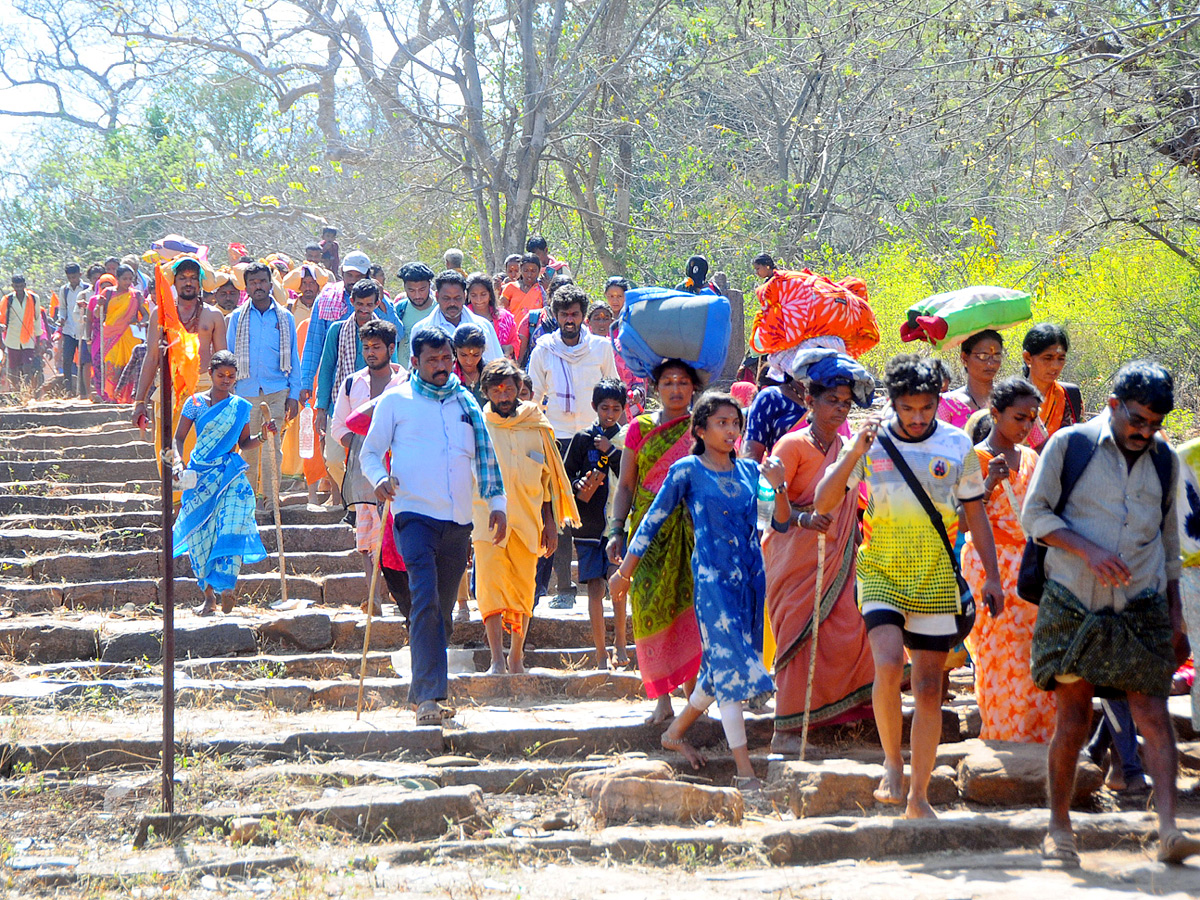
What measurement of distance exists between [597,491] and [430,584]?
1.93 meters

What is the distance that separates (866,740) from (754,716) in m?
0.57

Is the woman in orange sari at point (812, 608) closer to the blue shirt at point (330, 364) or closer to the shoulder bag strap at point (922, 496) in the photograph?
the shoulder bag strap at point (922, 496)

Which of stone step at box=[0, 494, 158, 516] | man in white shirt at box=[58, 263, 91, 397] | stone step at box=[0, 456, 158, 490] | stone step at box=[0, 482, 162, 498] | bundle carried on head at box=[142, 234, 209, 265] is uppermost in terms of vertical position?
man in white shirt at box=[58, 263, 91, 397]

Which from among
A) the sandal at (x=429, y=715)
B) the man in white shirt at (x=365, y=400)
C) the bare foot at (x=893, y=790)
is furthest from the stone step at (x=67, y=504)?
the bare foot at (x=893, y=790)

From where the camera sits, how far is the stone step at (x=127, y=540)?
10.2 meters

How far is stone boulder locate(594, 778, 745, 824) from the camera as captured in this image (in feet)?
16.7

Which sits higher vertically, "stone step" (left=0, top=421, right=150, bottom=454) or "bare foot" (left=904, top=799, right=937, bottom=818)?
"stone step" (left=0, top=421, right=150, bottom=454)

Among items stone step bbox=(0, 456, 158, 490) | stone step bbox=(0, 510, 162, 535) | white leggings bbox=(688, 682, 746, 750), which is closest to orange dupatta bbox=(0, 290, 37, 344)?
stone step bbox=(0, 456, 158, 490)

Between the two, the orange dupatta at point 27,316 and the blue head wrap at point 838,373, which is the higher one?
the orange dupatta at point 27,316

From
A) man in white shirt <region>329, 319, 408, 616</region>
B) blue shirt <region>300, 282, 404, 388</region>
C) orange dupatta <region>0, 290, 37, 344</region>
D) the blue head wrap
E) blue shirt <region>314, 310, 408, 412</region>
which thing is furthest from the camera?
orange dupatta <region>0, 290, 37, 344</region>

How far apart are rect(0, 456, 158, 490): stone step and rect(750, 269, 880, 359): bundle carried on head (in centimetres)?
811

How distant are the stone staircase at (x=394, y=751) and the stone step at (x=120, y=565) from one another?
40 centimetres

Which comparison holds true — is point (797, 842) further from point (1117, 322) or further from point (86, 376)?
point (86, 376)

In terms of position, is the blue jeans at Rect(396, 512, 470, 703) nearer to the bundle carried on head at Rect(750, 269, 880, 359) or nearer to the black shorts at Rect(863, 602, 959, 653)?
the bundle carried on head at Rect(750, 269, 880, 359)
